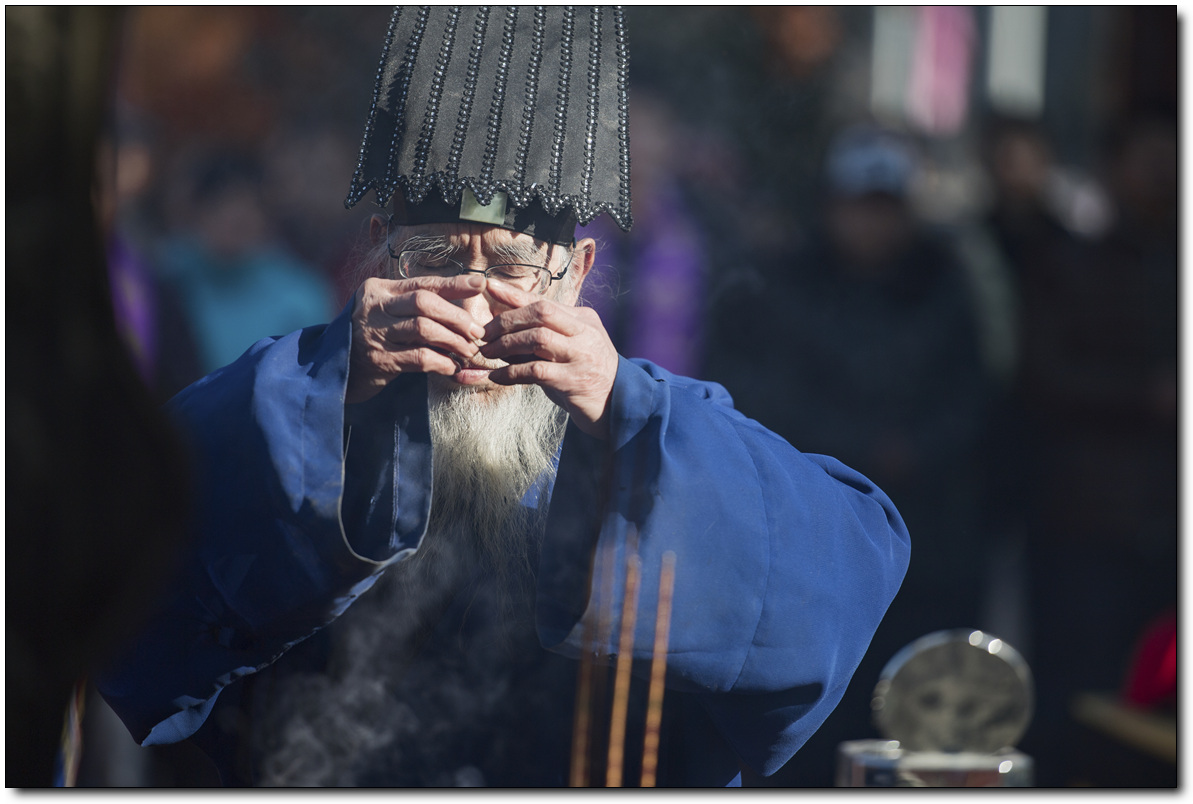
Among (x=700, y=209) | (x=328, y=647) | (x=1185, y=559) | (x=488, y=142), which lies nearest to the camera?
(x=488, y=142)

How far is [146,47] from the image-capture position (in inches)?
56.9

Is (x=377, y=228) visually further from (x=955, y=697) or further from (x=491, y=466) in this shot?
(x=955, y=697)

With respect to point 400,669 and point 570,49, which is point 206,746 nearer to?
point 400,669

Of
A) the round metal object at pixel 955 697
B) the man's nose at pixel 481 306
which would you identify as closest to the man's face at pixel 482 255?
the man's nose at pixel 481 306

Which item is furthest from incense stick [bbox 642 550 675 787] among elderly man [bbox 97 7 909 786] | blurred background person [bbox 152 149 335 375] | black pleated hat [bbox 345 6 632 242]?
blurred background person [bbox 152 149 335 375]

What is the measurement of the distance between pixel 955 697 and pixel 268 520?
1.00m

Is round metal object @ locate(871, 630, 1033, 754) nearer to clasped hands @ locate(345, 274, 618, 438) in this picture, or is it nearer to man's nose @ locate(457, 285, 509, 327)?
clasped hands @ locate(345, 274, 618, 438)

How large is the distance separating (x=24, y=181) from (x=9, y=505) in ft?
1.42

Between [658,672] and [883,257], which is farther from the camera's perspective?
[883,257]

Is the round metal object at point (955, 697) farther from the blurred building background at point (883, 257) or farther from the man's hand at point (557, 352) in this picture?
the man's hand at point (557, 352)

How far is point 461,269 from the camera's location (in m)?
1.33

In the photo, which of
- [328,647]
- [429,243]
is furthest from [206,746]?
[429,243]

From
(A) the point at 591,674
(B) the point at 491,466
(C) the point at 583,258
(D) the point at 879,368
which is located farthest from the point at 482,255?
(D) the point at 879,368

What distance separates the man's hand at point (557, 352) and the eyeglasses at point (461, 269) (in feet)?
0.04
